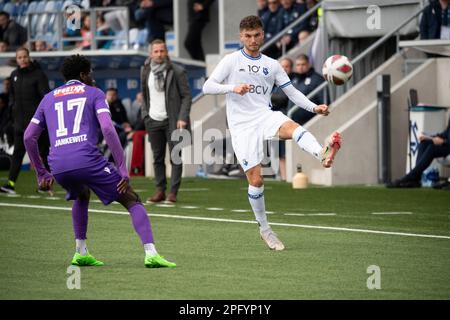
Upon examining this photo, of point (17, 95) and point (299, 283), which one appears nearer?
point (299, 283)

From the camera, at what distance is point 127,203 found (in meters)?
11.1

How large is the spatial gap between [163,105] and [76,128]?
756cm

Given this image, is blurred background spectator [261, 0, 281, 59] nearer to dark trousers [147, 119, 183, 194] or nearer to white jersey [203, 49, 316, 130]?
dark trousers [147, 119, 183, 194]

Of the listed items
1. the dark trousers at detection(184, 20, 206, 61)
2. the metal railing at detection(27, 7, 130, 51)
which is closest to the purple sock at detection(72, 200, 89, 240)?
the metal railing at detection(27, 7, 130, 51)

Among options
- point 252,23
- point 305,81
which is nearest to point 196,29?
point 305,81

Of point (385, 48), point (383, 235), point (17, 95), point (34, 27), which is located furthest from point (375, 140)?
point (34, 27)

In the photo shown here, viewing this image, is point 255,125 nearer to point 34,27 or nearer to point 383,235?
point 383,235

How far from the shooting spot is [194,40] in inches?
1205

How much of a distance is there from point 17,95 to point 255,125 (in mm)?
8285

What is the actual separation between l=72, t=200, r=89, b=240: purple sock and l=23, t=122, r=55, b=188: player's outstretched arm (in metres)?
0.33

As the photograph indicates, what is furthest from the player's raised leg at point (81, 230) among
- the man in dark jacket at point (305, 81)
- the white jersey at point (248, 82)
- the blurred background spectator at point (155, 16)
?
the blurred background spectator at point (155, 16)

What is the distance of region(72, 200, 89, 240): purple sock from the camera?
11.4 metres

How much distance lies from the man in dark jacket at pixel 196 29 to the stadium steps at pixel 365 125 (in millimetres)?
7989

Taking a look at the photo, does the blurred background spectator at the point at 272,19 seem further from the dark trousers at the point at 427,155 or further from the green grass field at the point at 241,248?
the green grass field at the point at 241,248
